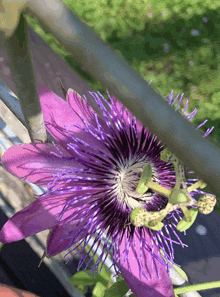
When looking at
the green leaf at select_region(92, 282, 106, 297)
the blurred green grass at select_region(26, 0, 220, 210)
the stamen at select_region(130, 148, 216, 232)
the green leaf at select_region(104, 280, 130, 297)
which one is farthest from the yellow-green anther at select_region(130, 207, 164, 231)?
the blurred green grass at select_region(26, 0, 220, 210)

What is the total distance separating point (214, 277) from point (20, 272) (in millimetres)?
809

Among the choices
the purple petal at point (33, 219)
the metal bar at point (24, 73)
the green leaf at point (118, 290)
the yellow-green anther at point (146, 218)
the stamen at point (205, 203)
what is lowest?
the green leaf at point (118, 290)

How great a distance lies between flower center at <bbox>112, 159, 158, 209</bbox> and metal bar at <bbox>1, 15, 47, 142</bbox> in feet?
0.62

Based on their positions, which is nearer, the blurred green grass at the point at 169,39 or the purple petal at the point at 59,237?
the purple petal at the point at 59,237

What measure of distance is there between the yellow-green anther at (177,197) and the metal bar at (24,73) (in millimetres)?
223

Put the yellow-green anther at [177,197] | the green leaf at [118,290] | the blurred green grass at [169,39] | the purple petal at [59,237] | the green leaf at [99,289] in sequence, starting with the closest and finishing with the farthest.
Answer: the yellow-green anther at [177,197] < the purple petal at [59,237] < the green leaf at [118,290] < the green leaf at [99,289] < the blurred green grass at [169,39]

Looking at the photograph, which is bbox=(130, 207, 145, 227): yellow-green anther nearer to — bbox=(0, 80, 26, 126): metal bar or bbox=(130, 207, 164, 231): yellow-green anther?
bbox=(130, 207, 164, 231): yellow-green anther

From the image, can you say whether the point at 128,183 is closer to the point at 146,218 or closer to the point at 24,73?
the point at 146,218

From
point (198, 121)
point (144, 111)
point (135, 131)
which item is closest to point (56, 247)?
point (135, 131)

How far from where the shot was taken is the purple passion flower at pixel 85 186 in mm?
513

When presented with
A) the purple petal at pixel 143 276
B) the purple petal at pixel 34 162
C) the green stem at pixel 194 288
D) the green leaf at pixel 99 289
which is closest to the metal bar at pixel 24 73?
the purple petal at pixel 34 162

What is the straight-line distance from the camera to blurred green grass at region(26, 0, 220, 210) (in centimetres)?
208

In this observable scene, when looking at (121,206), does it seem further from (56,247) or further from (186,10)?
(186,10)

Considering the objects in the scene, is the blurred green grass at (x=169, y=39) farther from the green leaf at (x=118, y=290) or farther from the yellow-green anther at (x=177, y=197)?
the yellow-green anther at (x=177, y=197)
